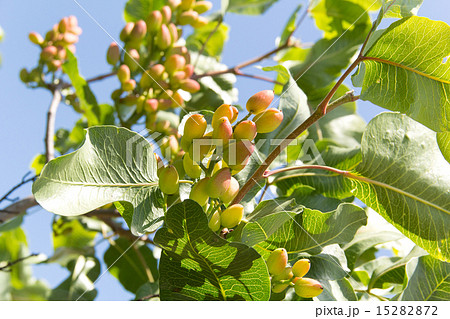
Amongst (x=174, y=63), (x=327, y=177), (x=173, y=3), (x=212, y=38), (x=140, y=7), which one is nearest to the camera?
(x=327, y=177)

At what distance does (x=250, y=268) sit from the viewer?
76cm

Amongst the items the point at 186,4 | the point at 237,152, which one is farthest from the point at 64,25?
the point at 237,152

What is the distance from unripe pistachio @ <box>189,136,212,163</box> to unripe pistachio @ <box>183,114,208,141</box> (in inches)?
0.5

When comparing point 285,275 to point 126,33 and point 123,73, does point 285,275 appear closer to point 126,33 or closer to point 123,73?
point 123,73

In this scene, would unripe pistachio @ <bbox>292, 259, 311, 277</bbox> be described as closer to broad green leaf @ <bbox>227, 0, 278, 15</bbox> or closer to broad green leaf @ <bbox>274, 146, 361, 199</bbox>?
broad green leaf @ <bbox>274, 146, 361, 199</bbox>

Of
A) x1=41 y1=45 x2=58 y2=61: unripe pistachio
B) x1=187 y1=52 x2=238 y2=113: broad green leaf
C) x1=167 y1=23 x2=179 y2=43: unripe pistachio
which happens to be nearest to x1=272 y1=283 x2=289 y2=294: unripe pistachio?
x1=187 y1=52 x2=238 y2=113: broad green leaf

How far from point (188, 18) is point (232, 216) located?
99 centimetres

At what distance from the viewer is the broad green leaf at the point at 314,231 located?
843mm

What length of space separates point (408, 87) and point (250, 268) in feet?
1.49

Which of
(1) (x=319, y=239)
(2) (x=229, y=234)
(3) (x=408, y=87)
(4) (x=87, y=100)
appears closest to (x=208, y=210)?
(2) (x=229, y=234)

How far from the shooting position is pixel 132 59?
4.90 ft

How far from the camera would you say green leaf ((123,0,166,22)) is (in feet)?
5.62

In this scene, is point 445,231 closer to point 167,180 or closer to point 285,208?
point 285,208

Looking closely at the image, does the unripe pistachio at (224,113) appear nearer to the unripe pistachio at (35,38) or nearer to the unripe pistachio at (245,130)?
the unripe pistachio at (245,130)
